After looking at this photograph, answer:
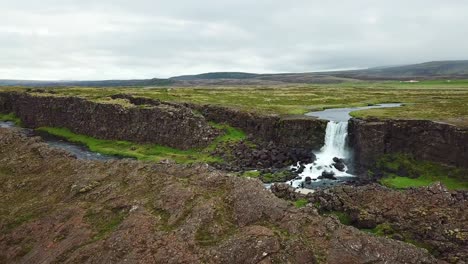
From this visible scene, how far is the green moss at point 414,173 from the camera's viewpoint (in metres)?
56.3

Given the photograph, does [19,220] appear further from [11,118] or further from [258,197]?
[11,118]

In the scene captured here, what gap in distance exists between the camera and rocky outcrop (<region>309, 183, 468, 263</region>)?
3197cm

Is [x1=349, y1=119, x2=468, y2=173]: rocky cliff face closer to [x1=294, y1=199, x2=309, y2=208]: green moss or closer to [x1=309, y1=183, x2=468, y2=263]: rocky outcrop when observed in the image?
[x1=309, y1=183, x2=468, y2=263]: rocky outcrop

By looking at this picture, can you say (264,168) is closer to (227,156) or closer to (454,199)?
(227,156)

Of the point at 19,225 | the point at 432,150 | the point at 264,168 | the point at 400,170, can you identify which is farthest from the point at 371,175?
the point at 19,225

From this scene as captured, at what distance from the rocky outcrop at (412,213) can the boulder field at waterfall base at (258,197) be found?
0.38 feet

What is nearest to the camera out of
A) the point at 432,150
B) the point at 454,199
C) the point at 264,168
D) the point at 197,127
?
the point at 454,199

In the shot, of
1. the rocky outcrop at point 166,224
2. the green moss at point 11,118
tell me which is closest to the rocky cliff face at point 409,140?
the rocky outcrop at point 166,224

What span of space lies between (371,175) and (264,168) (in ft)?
55.1

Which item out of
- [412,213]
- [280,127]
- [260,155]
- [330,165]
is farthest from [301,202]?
[280,127]

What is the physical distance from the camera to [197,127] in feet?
281

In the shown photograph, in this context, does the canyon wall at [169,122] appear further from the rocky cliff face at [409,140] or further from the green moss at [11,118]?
the green moss at [11,118]

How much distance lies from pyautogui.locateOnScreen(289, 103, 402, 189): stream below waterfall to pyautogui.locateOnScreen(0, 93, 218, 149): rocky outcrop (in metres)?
23.3

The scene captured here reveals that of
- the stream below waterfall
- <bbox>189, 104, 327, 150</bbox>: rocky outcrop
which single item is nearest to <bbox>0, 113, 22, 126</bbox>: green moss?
<bbox>189, 104, 327, 150</bbox>: rocky outcrop
